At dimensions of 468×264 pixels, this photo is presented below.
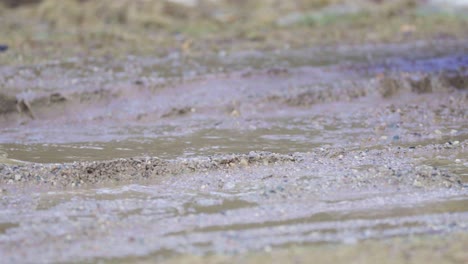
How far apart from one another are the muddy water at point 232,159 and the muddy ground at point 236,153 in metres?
0.02

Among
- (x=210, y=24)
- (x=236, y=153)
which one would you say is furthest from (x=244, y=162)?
(x=210, y=24)

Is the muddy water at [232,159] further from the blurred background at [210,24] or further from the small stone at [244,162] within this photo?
the blurred background at [210,24]

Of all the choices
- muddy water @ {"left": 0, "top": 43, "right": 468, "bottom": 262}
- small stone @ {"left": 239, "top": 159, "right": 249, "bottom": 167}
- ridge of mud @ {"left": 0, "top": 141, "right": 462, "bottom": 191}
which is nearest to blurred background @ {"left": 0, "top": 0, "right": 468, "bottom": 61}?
muddy water @ {"left": 0, "top": 43, "right": 468, "bottom": 262}

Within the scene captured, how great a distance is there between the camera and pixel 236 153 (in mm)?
7309

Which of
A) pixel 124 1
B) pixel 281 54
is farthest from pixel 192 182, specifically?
pixel 124 1

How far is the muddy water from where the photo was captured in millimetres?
4996

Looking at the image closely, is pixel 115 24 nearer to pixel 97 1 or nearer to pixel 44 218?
pixel 97 1

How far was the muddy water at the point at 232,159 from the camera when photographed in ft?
16.4

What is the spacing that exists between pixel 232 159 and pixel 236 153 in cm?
50

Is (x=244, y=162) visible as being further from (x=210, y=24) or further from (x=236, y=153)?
(x=210, y=24)

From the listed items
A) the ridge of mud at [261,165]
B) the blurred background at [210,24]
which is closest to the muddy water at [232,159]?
the ridge of mud at [261,165]

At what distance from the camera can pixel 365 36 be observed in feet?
45.5

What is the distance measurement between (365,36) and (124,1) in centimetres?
514

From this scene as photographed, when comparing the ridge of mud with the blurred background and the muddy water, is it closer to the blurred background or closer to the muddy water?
the muddy water
